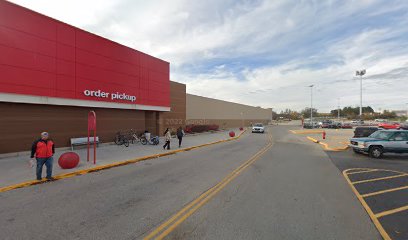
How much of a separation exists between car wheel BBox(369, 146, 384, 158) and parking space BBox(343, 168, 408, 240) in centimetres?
407

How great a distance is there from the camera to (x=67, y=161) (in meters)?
9.80

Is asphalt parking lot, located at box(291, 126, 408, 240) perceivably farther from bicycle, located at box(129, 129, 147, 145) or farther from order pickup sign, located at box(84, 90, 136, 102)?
order pickup sign, located at box(84, 90, 136, 102)

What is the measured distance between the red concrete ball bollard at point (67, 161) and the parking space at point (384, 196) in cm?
1021

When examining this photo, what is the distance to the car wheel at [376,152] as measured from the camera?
13945 millimetres

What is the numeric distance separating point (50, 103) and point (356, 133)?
25.6m

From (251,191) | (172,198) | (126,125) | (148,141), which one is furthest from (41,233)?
(126,125)

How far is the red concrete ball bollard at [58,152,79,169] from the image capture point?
9.76 m

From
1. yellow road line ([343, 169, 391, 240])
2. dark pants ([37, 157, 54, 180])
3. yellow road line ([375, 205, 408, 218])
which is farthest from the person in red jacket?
yellow road line ([375, 205, 408, 218])

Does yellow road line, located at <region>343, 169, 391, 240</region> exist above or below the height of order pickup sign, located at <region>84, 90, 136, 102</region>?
below

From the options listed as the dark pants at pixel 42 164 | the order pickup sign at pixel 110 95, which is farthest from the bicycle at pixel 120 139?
the dark pants at pixel 42 164

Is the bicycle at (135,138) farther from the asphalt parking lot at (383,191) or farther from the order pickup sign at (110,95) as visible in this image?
the asphalt parking lot at (383,191)

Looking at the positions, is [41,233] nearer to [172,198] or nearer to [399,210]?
[172,198]

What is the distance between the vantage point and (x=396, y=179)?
8.77 meters

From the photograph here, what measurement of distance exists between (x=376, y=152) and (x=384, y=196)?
872 centimetres
